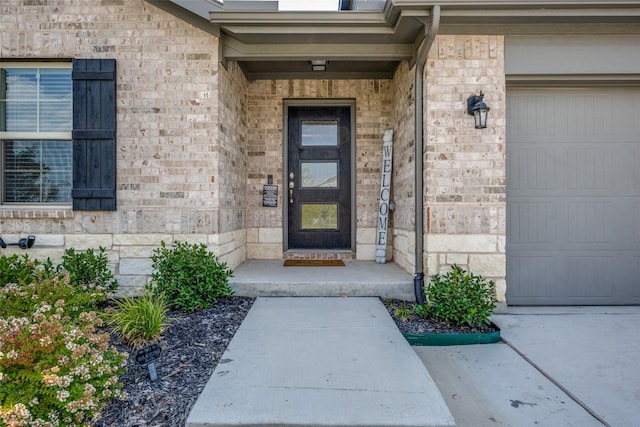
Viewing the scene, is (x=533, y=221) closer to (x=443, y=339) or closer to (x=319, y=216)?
(x=443, y=339)

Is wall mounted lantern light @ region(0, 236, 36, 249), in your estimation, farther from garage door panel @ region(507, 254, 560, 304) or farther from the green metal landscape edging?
garage door panel @ region(507, 254, 560, 304)

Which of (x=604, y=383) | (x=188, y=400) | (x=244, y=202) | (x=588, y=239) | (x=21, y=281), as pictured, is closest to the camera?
(x=188, y=400)

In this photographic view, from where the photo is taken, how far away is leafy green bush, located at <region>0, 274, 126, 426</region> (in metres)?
1.47

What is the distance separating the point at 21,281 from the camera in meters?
2.60

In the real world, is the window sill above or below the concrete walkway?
above

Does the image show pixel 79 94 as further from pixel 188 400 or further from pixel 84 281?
pixel 188 400

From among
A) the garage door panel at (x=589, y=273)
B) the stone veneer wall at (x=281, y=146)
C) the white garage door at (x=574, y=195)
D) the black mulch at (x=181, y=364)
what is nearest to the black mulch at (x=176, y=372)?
the black mulch at (x=181, y=364)

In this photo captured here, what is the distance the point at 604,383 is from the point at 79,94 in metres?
4.85

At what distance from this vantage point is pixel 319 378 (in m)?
2.01

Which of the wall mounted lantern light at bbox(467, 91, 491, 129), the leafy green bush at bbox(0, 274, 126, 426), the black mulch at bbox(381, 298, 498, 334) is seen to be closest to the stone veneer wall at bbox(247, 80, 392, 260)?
the wall mounted lantern light at bbox(467, 91, 491, 129)

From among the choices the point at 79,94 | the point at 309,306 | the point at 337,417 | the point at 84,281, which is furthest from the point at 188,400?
the point at 79,94

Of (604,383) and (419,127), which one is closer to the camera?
(604,383)

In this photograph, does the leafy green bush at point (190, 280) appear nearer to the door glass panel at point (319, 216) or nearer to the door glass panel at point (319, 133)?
the door glass panel at point (319, 216)

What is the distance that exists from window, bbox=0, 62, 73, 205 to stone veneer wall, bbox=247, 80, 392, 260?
1959 millimetres
